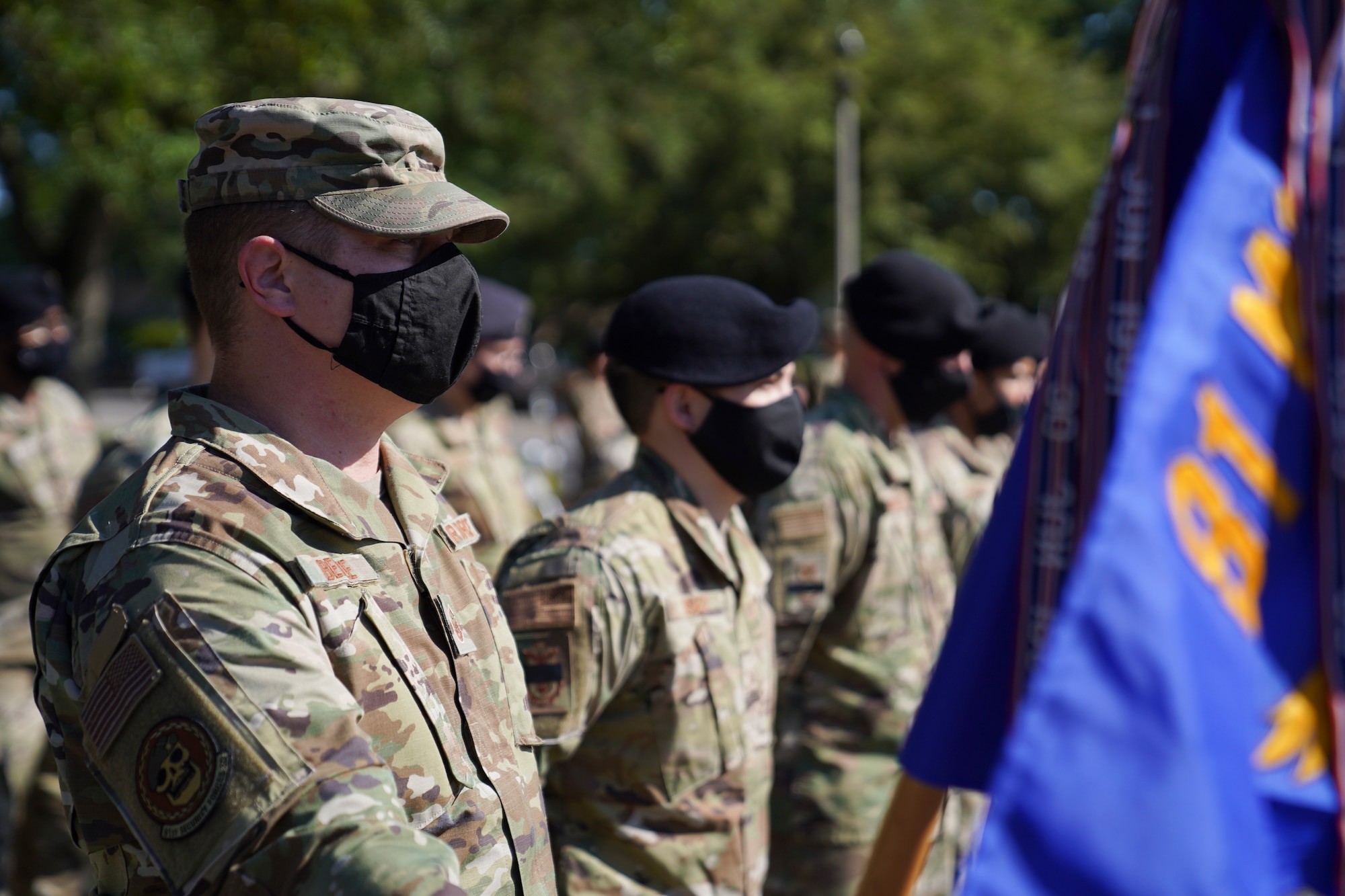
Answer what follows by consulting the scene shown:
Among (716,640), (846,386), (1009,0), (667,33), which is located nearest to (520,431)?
(1009,0)

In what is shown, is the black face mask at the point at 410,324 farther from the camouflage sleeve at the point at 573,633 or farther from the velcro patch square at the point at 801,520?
the velcro patch square at the point at 801,520

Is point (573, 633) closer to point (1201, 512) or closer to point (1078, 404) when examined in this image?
point (1078, 404)

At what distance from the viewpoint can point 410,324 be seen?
1945 mm

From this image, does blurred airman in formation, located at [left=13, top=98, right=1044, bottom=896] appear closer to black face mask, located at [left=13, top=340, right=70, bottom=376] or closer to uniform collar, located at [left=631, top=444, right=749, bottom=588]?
uniform collar, located at [left=631, top=444, right=749, bottom=588]

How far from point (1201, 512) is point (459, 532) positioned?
1.28m

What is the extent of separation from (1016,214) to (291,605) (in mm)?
22971

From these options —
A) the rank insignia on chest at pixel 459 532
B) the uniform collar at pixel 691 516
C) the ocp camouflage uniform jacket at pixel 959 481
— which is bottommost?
the ocp camouflage uniform jacket at pixel 959 481

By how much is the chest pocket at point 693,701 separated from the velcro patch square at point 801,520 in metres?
1.32

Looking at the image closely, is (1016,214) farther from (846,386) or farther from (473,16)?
(846,386)

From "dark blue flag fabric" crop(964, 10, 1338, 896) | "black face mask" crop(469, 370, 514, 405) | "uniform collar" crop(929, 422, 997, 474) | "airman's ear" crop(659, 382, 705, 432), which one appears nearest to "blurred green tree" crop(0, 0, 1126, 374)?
"black face mask" crop(469, 370, 514, 405)

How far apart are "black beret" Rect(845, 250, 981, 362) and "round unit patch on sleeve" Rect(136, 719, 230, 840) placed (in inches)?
146

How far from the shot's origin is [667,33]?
12.4 m

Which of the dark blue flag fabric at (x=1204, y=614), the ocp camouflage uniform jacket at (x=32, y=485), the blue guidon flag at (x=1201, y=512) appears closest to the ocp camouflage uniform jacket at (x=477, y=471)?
the ocp camouflage uniform jacket at (x=32, y=485)

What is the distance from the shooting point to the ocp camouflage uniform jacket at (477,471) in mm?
6109
